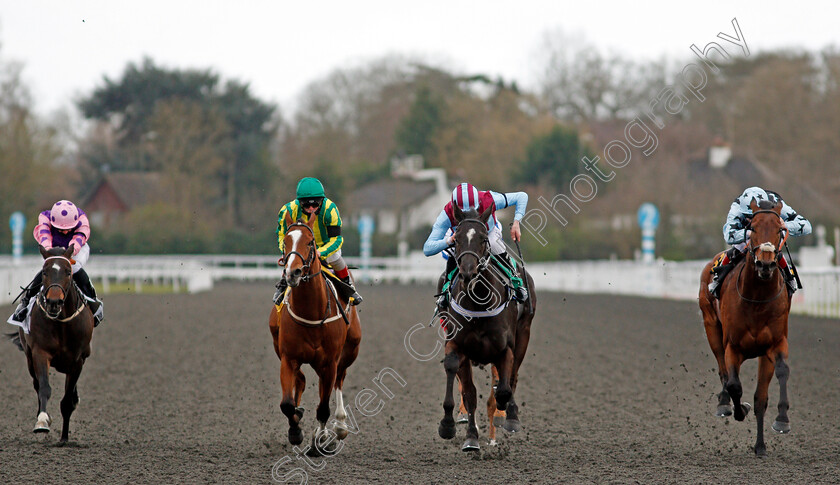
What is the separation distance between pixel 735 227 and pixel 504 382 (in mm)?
2374

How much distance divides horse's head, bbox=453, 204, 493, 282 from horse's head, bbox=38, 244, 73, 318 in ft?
9.73

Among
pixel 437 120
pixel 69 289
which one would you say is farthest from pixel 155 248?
pixel 69 289

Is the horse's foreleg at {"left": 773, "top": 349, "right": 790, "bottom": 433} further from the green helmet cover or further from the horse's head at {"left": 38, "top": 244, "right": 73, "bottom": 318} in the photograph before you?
the horse's head at {"left": 38, "top": 244, "right": 73, "bottom": 318}

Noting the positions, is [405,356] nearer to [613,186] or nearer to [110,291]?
[110,291]

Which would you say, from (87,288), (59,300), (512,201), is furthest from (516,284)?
(87,288)

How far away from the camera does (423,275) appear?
35906 mm

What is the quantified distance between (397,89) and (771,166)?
66.4 feet

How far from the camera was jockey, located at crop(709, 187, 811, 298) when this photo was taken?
7523 mm

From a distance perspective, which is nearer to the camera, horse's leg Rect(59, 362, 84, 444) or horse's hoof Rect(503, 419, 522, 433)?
horse's hoof Rect(503, 419, 522, 433)

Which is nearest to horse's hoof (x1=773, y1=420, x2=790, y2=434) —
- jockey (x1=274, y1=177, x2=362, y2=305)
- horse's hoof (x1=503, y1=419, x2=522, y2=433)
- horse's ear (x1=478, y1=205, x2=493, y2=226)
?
horse's hoof (x1=503, y1=419, x2=522, y2=433)

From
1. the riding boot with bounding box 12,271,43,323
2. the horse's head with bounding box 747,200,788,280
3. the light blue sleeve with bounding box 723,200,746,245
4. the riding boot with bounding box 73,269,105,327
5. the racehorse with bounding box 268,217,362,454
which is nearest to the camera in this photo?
the racehorse with bounding box 268,217,362,454

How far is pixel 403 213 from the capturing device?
4834cm

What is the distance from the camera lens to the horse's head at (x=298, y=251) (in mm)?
6348

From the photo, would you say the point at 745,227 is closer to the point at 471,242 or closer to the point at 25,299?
the point at 471,242
